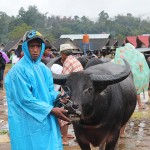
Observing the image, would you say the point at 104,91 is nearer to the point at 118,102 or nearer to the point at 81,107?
the point at 118,102

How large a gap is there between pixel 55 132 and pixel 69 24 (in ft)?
419

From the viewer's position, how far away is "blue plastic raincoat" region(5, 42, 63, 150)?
358 centimetres

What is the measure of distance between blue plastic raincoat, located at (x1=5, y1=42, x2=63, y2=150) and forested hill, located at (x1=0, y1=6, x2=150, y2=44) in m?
71.9

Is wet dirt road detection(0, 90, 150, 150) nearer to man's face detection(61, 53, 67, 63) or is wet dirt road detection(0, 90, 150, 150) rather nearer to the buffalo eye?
man's face detection(61, 53, 67, 63)

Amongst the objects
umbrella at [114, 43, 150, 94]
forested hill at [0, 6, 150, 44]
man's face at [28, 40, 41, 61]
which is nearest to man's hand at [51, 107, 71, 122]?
man's face at [28, 40, 41, 61]

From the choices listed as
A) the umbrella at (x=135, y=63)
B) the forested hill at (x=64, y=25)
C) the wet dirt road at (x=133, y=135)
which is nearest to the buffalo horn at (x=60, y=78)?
the wet dirt road at (x=133, y=135)

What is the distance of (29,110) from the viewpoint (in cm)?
360

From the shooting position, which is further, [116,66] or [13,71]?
[116,66]

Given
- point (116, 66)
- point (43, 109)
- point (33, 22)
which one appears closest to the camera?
point (43, 109)

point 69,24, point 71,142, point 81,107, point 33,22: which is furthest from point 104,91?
point 69,24

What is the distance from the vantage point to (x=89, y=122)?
473 centimetres

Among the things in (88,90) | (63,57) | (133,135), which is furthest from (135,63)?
(88,90)

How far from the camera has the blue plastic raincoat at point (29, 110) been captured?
3580 mm

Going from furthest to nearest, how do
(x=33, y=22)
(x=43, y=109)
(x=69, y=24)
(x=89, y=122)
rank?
(x=69, y=24)
(x=33, y=22)
(x=89, y=122)
(x=43, y=109)
